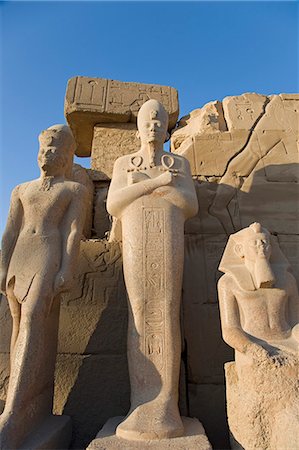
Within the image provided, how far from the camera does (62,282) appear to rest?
242cm

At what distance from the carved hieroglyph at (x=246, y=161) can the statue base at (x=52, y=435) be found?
206 cm

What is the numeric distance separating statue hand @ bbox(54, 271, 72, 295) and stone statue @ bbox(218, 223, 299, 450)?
104 cm

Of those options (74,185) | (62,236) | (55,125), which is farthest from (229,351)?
(55,125)

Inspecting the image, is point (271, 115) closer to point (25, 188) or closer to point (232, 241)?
point (232, 241)

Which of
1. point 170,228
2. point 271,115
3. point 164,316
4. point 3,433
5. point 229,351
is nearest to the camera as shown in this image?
point 3,433

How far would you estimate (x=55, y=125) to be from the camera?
2875 millimetres

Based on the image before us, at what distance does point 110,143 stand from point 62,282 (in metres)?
3.16

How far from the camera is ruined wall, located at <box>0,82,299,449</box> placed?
290 centimetres

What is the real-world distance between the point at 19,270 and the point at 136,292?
815 millimetres

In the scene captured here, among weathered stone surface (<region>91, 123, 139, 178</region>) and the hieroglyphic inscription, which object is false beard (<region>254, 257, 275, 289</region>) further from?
weathered stone surface (<region>91, 123, 139, 178</region>)

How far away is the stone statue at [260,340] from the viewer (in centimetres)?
195

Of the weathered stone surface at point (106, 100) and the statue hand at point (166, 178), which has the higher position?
the weathered stone surface at point (106, 100)

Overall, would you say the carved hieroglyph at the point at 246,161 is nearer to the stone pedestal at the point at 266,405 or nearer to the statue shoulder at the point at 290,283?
the statue shoulder at the point at 290,283

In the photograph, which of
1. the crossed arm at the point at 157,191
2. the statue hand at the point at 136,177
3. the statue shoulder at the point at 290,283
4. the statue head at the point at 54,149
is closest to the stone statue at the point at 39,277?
the statue head at the point at 54,149
